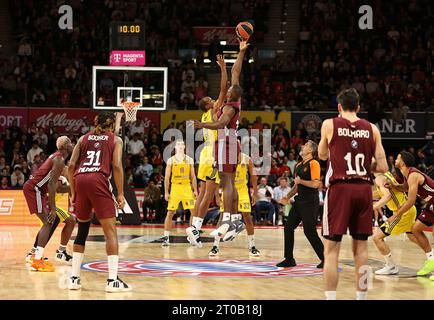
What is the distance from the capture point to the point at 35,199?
10.8m

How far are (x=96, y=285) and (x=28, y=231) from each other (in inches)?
A: 327

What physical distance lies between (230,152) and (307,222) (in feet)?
4.67

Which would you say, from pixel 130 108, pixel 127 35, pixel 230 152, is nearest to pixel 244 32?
pixel 230 152

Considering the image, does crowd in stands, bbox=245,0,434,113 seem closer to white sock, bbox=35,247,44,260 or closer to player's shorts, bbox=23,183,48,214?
player's shorts, bbox=23,183,48,214

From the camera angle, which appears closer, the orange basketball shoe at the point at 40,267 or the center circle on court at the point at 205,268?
the center circle on court at the point at 205,268

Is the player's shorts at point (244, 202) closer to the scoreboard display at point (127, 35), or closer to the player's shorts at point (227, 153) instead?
the player's shorts at point (227, 153)

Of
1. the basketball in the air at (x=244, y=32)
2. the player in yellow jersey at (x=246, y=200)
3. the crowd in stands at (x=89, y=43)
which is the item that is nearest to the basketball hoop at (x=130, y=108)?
the player in yellow jersey at (x=246, y=200)

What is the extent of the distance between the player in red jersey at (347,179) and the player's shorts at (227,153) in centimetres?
356

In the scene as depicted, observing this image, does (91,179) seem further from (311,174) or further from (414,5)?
(414,5)

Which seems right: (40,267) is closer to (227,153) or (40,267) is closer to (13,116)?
(227,153)

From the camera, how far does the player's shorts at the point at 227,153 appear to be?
10.7m

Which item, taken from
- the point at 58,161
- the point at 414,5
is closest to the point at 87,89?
the point at 414,5

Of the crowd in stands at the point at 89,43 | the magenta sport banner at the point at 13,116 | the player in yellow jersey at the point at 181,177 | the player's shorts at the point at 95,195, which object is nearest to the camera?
the player's shorts at the point at 95,195
